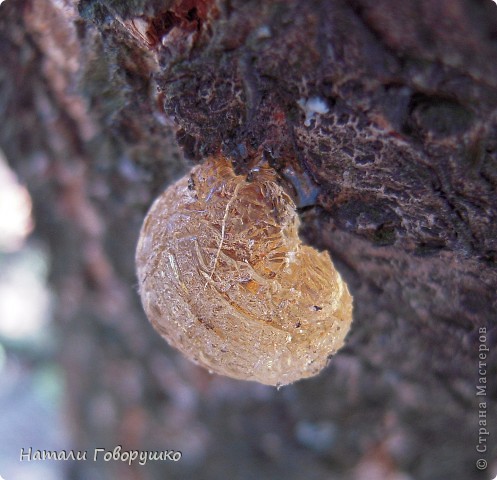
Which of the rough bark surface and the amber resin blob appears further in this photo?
the amber resin blob

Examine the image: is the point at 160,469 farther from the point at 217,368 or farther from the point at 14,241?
the point at 217,368

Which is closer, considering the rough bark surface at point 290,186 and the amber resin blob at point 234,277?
the rough bark surface at point 290,186

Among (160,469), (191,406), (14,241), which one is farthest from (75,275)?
(160,469)
